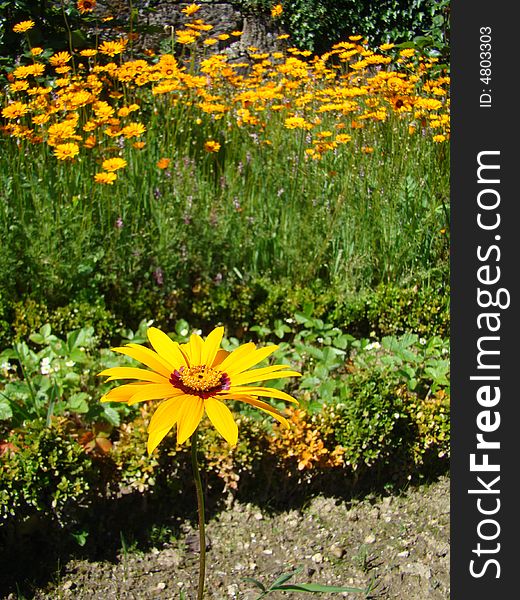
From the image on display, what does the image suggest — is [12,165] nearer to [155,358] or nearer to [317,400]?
[317,400]

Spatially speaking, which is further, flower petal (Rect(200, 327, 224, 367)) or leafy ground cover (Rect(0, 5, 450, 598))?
leafy ground cover (Rect(0, 5, 450, 598))

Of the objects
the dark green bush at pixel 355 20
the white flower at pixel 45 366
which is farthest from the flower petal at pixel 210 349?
the dark green bush at pixel 355 20

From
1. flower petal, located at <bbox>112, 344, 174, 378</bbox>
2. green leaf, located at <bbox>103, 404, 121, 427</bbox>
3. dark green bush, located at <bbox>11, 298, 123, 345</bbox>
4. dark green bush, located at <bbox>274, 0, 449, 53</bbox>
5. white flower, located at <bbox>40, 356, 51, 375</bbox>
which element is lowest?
A: flower petal, located at <bbox>112, 344, 174, 378</bbox>

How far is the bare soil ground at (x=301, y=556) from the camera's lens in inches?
101

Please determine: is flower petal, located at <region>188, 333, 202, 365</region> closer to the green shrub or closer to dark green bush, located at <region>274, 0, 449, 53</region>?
the green shrub

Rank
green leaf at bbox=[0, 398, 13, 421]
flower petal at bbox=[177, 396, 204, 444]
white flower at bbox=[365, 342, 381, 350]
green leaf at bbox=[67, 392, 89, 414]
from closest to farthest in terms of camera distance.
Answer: flower petal at bbox=[177, 396, 204, 444]
green leaf at bbox=[0, 398, 13, 421]
green leaf at bbox=[67, 392, 89, 414]
white flower at bbox=[365, 342, 381, 350]

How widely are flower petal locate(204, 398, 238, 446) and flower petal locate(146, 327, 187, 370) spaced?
0.14 m

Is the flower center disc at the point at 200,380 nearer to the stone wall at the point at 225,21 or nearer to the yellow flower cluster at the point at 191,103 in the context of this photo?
the yellow flower cluster at the point at 191,103

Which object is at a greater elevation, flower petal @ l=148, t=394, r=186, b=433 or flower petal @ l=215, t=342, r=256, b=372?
flower petal @ l=215, t=342, r=256, b=372

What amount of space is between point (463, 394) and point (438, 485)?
0.95 meters

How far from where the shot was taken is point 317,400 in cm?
331

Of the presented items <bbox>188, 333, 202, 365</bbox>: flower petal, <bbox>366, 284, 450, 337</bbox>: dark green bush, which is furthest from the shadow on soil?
<bbox>188, 333, 202, 365</bbox>: flower petal

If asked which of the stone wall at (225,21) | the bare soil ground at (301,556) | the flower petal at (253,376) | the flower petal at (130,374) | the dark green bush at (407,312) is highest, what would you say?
the stone wall at (225,21)

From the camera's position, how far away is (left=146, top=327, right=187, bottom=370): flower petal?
144 centimetres
